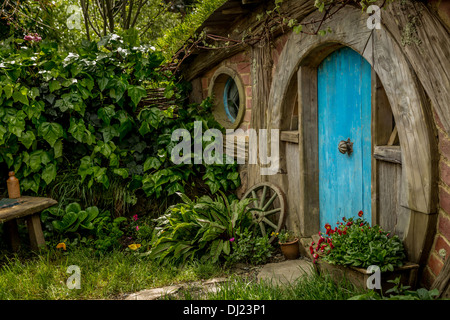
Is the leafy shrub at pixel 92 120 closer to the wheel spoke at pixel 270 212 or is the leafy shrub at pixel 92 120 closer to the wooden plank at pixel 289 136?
the wheel spoke at pixel 270 212

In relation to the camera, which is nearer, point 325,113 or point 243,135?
point 325,113

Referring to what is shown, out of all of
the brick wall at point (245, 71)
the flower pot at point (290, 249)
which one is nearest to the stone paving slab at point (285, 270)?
the flower pot at point (290, 249)

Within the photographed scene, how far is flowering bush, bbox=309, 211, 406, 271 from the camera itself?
2986 millimetres

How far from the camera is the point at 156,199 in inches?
232

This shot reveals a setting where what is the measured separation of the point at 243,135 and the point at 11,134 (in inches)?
115

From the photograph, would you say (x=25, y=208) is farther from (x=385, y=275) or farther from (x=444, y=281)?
(x=444, y=281)

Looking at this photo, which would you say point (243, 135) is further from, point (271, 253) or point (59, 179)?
point (59, 179)

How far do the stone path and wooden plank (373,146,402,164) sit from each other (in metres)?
1.17

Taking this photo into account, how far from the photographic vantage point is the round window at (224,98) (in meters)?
6.04

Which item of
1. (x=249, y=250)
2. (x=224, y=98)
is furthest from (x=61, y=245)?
(x=224, y=98)

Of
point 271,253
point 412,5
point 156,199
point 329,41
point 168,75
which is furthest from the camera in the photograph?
point 168,75

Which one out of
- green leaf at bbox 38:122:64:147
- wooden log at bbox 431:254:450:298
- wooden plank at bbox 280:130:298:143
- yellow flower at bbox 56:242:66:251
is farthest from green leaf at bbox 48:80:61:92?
wooden log at bbox 431:254:450:298

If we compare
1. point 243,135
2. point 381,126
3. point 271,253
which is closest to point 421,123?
point 381,126

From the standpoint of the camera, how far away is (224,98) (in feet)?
20.5
